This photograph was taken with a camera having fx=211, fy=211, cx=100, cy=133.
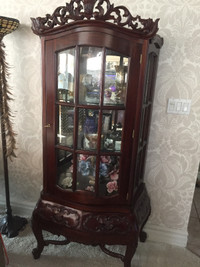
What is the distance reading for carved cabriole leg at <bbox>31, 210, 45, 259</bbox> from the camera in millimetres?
1392

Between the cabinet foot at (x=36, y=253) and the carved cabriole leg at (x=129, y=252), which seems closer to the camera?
the carved cabriole leg at (x=129, y=252)

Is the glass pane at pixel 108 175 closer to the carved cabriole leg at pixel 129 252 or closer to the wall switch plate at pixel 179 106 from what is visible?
the carved cabriole leg at pixel 129 252

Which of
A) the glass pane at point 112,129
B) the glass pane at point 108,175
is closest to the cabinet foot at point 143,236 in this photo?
the glass pane at point 108,175

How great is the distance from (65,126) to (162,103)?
0.69m

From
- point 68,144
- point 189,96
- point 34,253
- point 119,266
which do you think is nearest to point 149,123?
point 189,96

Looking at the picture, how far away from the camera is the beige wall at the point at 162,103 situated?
1.33 m

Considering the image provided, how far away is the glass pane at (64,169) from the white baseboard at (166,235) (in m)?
0.85

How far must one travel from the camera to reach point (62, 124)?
49.4 inches

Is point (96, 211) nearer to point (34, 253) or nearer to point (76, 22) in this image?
point (34, 253)

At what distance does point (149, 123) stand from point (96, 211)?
68 cm

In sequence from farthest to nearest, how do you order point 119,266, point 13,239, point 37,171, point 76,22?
point 37,171 < point 13,239 < point 119,266 < point 76,22

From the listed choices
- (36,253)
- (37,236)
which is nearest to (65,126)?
(37,236)

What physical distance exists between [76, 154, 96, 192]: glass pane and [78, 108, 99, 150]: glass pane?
3.0 inches

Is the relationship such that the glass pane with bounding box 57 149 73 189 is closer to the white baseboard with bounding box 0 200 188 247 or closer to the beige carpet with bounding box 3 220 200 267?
the beige carpet with bounding box 3 220 200 267
